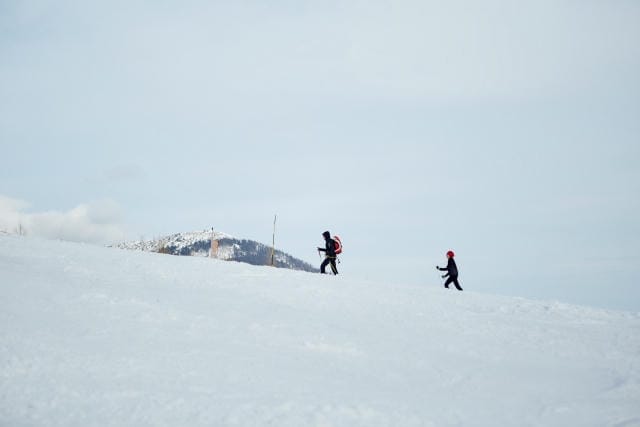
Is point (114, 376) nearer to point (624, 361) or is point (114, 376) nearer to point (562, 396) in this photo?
point (562, 396)

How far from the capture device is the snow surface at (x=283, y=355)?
19.8 feet

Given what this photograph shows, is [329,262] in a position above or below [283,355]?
above

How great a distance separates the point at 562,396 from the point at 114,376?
226 inches

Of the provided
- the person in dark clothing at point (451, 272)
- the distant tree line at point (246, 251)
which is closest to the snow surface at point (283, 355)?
the person in dark clothing at point (451, 272)

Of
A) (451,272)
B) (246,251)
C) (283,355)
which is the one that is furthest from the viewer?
(246,251)

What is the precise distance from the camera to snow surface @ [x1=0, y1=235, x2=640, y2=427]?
6.04m

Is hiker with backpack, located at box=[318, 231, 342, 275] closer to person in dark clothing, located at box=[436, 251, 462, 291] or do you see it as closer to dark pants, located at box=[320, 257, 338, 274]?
dark pants, located at box=[320, 257, 338, 274]

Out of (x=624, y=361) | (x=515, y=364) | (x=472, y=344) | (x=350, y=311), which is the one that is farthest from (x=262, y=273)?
(x=624, y=361)

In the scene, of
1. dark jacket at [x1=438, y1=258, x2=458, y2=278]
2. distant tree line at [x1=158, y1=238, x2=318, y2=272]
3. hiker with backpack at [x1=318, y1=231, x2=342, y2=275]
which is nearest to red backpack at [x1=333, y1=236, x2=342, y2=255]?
hiker with backpack at [x1=318, y1=231, x2=342, y2=275]

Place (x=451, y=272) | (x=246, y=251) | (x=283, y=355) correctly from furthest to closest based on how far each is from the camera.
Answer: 1. (x=246, y=251)
2. (x=451, y=272)
3. (x=283, y=355)

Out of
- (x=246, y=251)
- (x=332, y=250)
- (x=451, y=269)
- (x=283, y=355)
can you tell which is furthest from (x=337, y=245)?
(x=246, y=251)

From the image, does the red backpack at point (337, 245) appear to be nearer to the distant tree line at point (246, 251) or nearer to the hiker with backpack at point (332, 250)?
the hiker with backpack at point (332, 250)

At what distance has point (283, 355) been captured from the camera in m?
8.08

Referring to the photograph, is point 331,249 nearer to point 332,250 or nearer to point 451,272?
point 332,250
